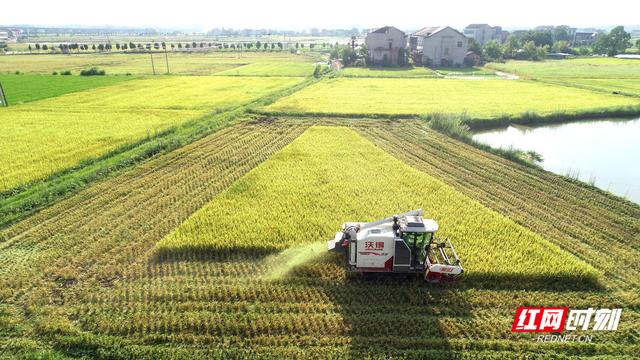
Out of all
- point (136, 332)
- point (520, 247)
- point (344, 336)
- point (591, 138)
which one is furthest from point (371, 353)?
point (591, 138)

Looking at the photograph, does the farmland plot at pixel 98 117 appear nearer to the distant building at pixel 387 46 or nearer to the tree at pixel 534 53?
the distant building at pixel 387 46

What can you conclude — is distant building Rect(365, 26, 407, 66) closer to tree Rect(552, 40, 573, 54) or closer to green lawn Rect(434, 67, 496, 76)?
green lawn Rect(434, 67, 496, 76)

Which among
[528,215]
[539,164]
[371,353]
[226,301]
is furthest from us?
[539,164]

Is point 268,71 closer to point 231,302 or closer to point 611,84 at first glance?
point 611,84

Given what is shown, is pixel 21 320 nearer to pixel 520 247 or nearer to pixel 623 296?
pixel 520 247

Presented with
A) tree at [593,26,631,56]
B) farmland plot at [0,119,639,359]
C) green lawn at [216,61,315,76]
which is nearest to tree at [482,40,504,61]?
tree at [593,26,631,56]
